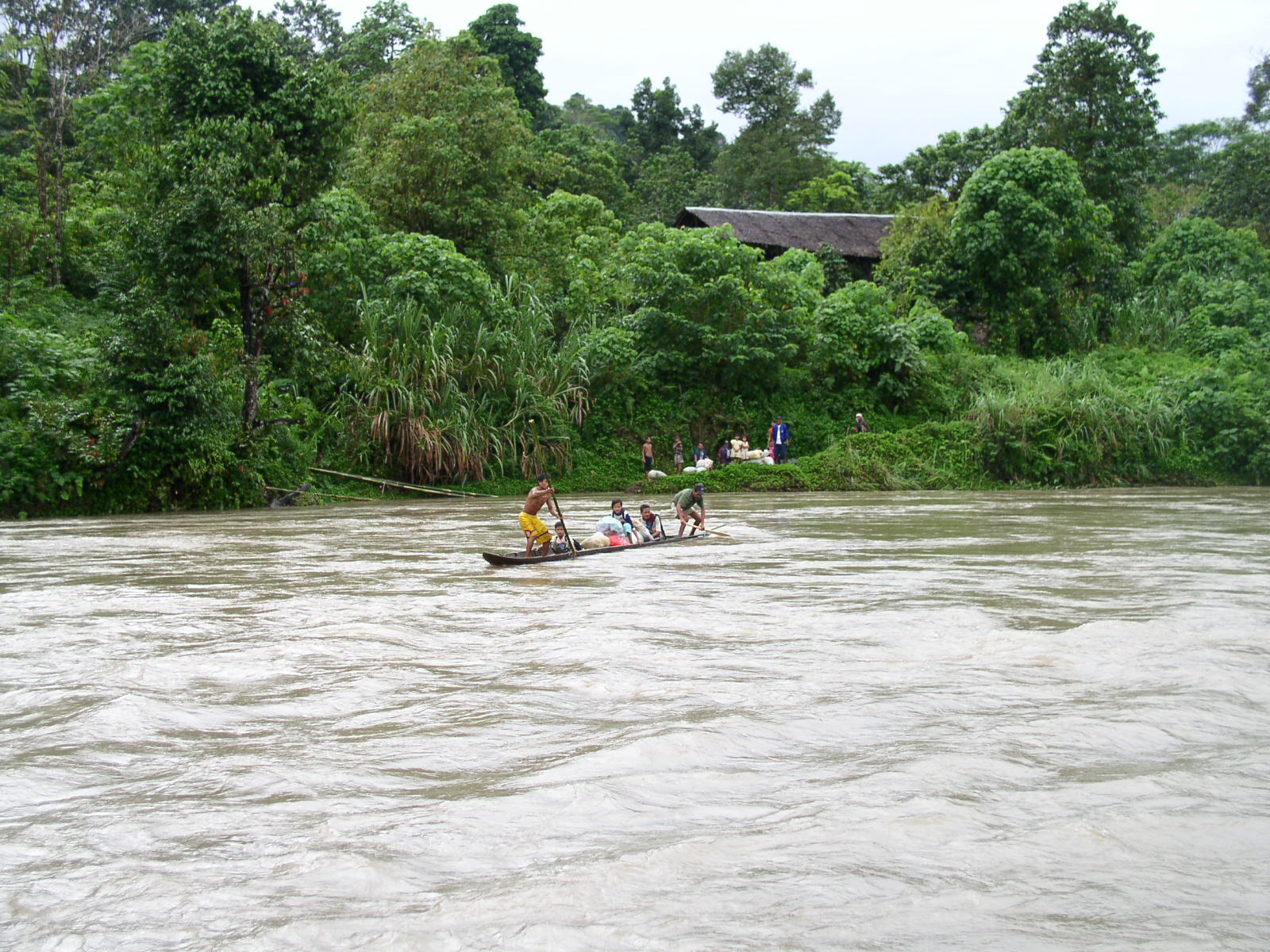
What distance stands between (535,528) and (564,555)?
43 centimetres

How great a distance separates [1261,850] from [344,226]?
23.2m

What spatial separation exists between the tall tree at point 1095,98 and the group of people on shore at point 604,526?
21.7 metres

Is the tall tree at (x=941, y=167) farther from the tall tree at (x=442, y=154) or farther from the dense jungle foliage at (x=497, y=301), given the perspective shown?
the tall tree at (x=442, y=154)

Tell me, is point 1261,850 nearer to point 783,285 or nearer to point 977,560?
point 977,560

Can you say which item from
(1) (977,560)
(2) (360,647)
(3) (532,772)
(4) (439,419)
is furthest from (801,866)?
(4) (439,419)

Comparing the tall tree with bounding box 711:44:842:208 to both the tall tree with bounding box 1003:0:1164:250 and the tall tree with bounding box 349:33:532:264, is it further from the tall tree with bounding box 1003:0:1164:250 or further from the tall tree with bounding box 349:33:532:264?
the tall tree with bounding box 349:33:532:264

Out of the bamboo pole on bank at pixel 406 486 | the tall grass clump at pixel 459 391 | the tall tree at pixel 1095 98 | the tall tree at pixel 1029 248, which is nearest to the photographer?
the bamboo pole on bank at pixel 406 486

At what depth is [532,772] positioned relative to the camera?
5289 millimetres

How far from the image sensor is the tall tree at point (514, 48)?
1692 inches

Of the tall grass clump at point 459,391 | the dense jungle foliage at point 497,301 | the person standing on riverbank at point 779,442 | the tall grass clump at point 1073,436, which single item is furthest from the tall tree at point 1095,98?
the tall grass clump at point 459,391

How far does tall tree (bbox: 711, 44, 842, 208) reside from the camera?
4512 cm

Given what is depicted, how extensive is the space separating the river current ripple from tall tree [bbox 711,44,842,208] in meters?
36.3

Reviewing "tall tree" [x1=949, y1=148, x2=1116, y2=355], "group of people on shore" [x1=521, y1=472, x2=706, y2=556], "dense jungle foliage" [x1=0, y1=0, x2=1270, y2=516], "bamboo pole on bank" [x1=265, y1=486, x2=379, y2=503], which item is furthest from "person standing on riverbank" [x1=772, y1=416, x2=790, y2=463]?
"group of people on shore" [x1=521, y1=472, x2=706, y2=556]

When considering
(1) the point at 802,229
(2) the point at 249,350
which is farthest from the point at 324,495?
(1) the point at 802,229
